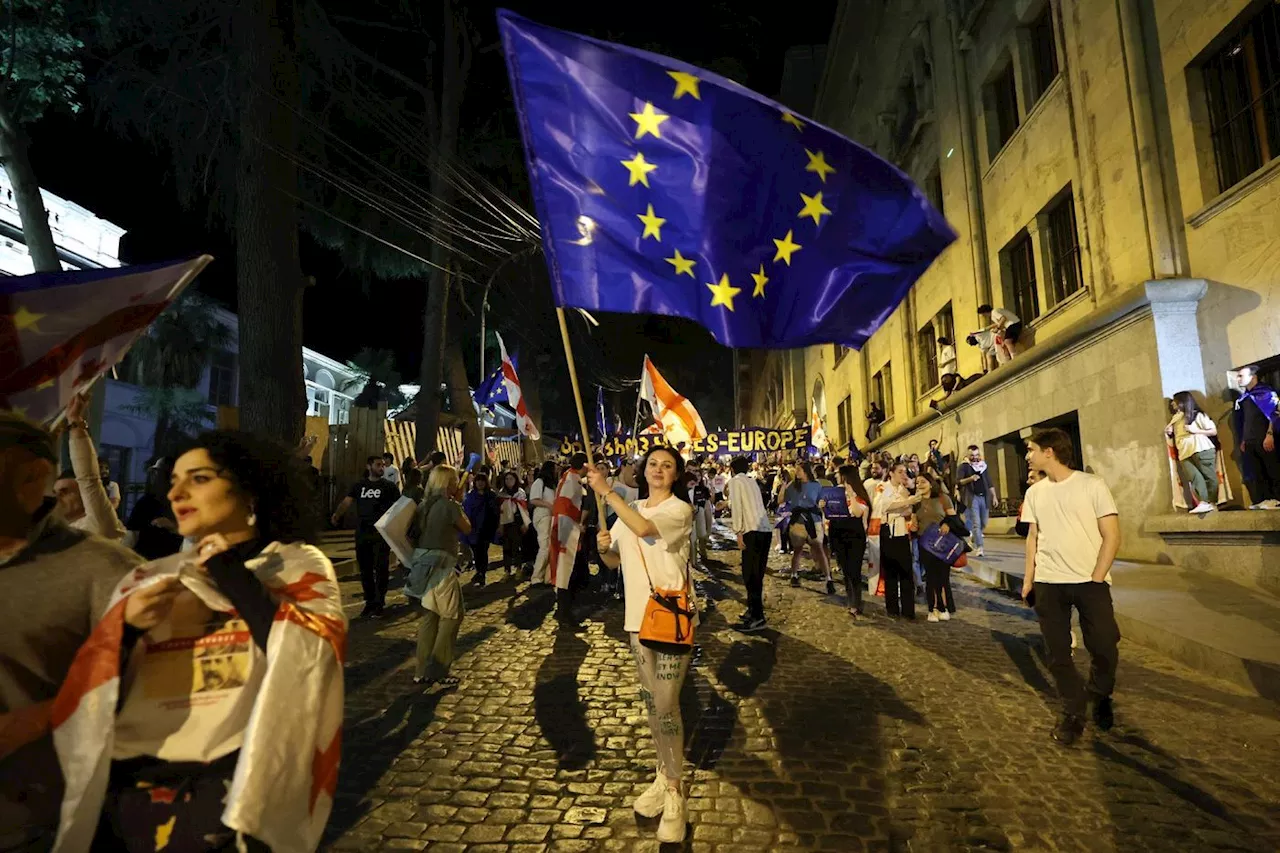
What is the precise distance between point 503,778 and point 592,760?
57 cm


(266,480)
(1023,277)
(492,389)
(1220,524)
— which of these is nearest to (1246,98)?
(1220,524)

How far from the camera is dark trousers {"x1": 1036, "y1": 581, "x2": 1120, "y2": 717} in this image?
4516 millimetres

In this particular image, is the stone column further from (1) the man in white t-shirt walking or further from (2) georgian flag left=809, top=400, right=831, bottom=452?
(2) georgian flag left=809, top=400, right=831, bottom=452

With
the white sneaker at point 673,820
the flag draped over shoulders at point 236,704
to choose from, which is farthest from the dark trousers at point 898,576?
the flag draped over shoulders at point 236,704

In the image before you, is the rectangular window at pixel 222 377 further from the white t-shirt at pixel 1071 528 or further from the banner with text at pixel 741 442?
the white t-shirt at pixel 1071 528

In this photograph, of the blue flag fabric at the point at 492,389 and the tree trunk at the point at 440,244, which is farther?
the blue flag fabric at the point at 492,389

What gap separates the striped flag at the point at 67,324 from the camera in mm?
4082

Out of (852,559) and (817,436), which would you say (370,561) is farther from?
(817,436)

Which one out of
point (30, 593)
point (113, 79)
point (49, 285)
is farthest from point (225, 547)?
point (113, 79)

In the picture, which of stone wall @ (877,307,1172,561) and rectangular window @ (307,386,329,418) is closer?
stone wall @ (877,307,1172,561)

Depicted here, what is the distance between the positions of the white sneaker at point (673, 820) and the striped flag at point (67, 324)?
3.82 meters

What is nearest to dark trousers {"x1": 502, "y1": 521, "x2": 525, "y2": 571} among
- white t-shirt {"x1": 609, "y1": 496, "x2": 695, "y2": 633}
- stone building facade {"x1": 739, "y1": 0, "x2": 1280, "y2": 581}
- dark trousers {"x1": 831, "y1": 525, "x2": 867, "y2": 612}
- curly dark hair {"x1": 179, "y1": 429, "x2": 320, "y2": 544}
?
dark trousers {"x1": 831, "y1": 525, "x2": 867, "y2": 612}

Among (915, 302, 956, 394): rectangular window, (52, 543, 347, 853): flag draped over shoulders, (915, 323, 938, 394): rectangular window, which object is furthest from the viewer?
(915, 323, 938, 394): rectangular window

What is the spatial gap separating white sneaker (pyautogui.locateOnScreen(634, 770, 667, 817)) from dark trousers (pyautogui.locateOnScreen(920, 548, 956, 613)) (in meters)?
5.75
